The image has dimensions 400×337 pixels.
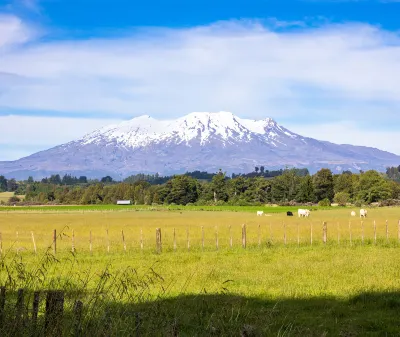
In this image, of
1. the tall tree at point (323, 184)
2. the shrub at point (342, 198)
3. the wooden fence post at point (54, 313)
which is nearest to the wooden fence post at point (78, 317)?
the wooden fence post at point (54, 313)

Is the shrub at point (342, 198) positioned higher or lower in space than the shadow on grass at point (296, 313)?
higher

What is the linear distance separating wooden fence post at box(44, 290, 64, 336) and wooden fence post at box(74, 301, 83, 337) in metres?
0.16

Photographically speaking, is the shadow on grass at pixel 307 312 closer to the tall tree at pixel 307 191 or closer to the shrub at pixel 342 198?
the shrub at pixel 342 198

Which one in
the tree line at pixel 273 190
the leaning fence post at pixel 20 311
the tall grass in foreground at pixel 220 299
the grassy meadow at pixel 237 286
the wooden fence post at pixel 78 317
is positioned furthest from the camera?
the tree line at pixel 273 190

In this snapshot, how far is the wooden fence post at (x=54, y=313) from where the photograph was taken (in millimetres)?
6040

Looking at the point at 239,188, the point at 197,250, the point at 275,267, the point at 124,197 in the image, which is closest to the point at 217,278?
the point at 275,267

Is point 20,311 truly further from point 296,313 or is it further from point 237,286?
point 237,286

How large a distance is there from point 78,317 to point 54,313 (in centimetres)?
29

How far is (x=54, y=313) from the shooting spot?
6156 mm

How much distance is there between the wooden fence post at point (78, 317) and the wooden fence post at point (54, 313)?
0.16m

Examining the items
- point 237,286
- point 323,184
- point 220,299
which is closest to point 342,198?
point 323,184

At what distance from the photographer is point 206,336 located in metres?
6.56

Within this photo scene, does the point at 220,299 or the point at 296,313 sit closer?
the point at 296,313

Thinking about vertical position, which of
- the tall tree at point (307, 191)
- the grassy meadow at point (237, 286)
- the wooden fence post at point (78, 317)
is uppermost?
the tall tree at point (307, 191)
